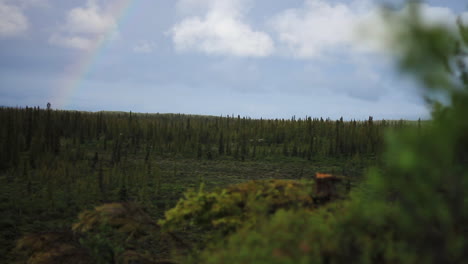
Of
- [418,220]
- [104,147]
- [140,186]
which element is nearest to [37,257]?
[418,220]

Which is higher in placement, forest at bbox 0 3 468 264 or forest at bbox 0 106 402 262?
forest at bbox 0 3 468 264

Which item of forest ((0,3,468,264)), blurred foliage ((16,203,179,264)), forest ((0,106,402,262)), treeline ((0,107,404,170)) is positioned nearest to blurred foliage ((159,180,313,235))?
forest ((0,3,468,264))

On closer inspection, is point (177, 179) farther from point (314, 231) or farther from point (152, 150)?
point (314, 231)

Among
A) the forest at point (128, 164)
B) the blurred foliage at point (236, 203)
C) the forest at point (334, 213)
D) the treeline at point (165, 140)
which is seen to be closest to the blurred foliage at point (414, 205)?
the forest at point (334, 213)

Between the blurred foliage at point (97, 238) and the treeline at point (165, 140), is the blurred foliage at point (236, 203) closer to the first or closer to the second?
the blurred foliage at point (97, 238)

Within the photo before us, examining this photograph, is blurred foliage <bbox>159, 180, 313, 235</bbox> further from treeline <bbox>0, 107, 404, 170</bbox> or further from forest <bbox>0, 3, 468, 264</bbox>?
treeline <bbox>0, 107, 404, 170</bbox>

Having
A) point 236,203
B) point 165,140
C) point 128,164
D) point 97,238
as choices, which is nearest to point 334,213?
point 236,203

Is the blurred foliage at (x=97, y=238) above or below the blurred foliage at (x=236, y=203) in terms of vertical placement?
below

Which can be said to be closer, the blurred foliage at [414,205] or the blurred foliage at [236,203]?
the blurred foliage at [414,205]

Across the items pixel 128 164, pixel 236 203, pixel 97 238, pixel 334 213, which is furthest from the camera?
pixel 128 164

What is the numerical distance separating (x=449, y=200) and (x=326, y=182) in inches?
84.3

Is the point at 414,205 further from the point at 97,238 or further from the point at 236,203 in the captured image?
the point at 97,238

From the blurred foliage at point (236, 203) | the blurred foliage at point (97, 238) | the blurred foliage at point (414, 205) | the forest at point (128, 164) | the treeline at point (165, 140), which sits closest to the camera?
the blurred foliage at point (414, 205)

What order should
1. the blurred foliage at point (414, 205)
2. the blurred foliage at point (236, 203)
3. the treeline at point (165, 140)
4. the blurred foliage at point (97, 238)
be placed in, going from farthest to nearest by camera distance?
the treeline at point (165, 140) < the blurred foliage at point (97, 238) < the blurred foliage at point (236, 203) < the blurred foliage at point (414, 205)
